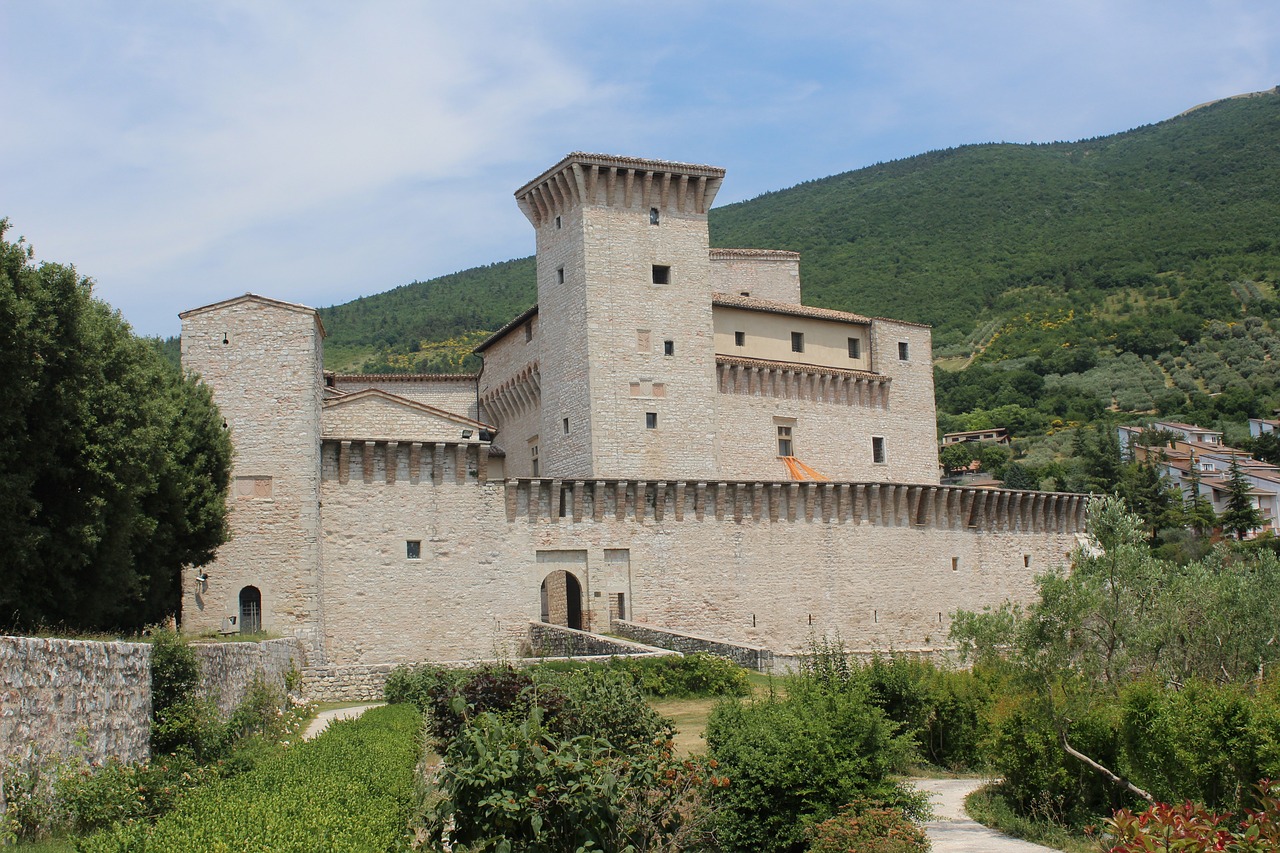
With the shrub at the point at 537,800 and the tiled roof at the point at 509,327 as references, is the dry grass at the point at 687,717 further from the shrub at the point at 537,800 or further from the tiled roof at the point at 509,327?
the tiled roof at the point at 509,327

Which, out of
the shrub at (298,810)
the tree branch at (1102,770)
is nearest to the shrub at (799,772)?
the tree branch at (1102,770)

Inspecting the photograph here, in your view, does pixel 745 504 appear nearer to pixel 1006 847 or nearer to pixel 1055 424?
pixel 1006 847

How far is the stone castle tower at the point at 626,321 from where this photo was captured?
38.2 meters

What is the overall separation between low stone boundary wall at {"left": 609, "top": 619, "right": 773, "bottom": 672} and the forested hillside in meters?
45.9

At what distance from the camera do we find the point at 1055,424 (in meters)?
83.9

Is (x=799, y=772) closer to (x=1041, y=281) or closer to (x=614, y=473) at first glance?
(x=614, y=473)

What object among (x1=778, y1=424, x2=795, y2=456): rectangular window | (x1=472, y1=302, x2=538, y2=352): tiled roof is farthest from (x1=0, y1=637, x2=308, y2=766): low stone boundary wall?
(x1=778, y1=424, x2=795, y2=456): rectangular window

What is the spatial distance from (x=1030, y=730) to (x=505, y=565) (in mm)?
19069

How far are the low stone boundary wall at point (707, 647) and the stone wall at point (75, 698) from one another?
15870 millimetres

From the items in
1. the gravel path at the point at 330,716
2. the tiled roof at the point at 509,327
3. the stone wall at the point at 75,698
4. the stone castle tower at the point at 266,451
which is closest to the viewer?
the stone wall at the point at 75,698

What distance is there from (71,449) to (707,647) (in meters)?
14.1

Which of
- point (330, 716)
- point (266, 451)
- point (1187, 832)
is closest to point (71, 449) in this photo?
point (330, 716)

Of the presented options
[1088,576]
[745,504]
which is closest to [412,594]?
[745,504]

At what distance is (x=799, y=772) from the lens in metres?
13.3
